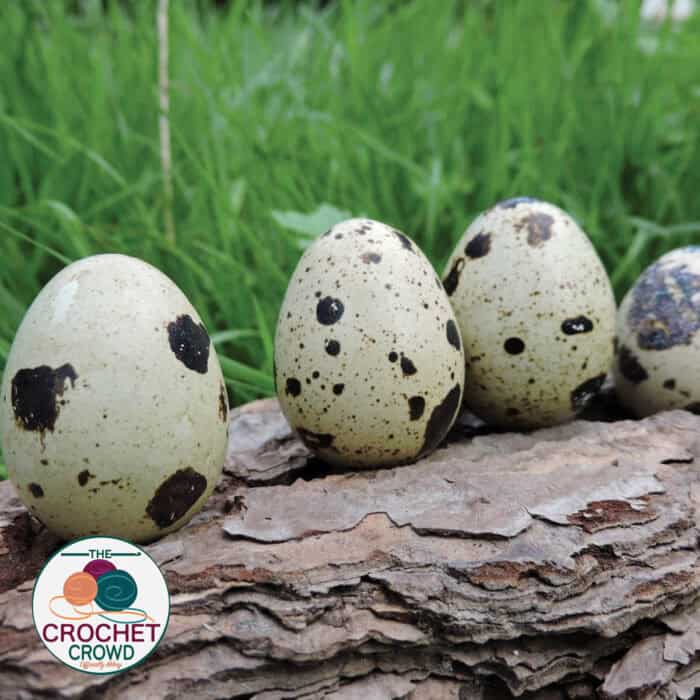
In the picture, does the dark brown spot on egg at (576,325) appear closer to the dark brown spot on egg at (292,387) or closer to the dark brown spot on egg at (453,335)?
the dark brown spot on egg at (453,335)

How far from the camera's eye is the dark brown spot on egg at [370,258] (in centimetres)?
145

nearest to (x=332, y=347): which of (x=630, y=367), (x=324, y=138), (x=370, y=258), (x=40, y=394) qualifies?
(x=370, y=258)

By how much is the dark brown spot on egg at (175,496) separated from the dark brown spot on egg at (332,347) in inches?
10.9

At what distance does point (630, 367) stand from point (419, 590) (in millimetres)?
774

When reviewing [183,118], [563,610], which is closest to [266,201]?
[183,118]

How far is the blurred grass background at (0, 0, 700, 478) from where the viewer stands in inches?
92.0

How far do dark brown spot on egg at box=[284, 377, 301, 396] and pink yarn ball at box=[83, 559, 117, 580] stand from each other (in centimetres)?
40

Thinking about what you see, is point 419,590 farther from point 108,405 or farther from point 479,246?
point 479,246

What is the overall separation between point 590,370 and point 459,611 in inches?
23.1

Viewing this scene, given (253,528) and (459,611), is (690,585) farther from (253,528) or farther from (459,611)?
(253,528)

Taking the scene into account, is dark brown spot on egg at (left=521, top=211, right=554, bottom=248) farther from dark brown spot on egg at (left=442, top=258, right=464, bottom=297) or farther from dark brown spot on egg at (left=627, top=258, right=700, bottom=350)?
dark brown spot on egg at (left=627, top=258, right=700, bottom=350)

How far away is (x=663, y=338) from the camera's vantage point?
5.70 feet

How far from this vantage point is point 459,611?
1.25 meters

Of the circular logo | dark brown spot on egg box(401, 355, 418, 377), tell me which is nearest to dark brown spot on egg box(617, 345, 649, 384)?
dark brown spot on egg box(401, 355, 418, 377)
